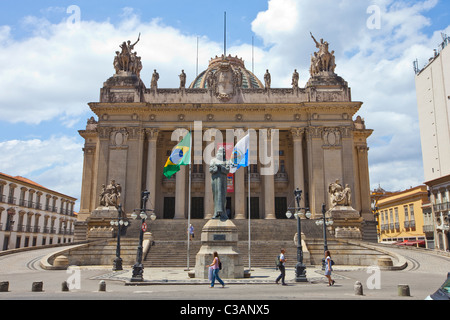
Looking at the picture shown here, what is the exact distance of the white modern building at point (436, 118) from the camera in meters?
51.2

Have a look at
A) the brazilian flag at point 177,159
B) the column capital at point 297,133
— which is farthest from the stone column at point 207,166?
the brazilian flag at point 177,159

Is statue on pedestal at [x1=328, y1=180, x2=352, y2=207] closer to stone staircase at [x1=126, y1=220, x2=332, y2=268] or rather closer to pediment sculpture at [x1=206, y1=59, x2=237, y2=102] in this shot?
stone staircase at [x1=126, y1=220, x2=332, y2=268]

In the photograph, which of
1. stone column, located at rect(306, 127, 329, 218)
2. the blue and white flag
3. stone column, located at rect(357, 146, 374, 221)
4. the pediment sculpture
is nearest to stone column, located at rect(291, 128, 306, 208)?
stone column, located at rect(306, 127, 329, 218)

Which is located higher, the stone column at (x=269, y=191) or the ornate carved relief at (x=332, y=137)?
the ornate carved relief at (x=332, y=137)

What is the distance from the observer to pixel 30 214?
57875 mm

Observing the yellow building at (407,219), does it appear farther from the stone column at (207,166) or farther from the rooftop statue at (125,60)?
the rooftop statue at (125,60)

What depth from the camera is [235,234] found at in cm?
1914

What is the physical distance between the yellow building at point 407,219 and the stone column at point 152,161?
34.7m

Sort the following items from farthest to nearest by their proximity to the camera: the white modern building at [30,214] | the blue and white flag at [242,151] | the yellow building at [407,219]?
the white modern building at [30,214]
the yellow building at [407,219]
the blue and white flag at [242,151]

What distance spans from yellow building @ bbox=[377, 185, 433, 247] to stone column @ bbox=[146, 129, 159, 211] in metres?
34.7

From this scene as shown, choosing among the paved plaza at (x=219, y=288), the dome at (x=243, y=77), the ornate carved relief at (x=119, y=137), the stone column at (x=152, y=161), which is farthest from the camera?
the dome at (x=243, y=77)

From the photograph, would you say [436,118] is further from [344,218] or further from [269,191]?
[269,191]

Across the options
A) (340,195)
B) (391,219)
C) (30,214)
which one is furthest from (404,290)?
(30,214)
